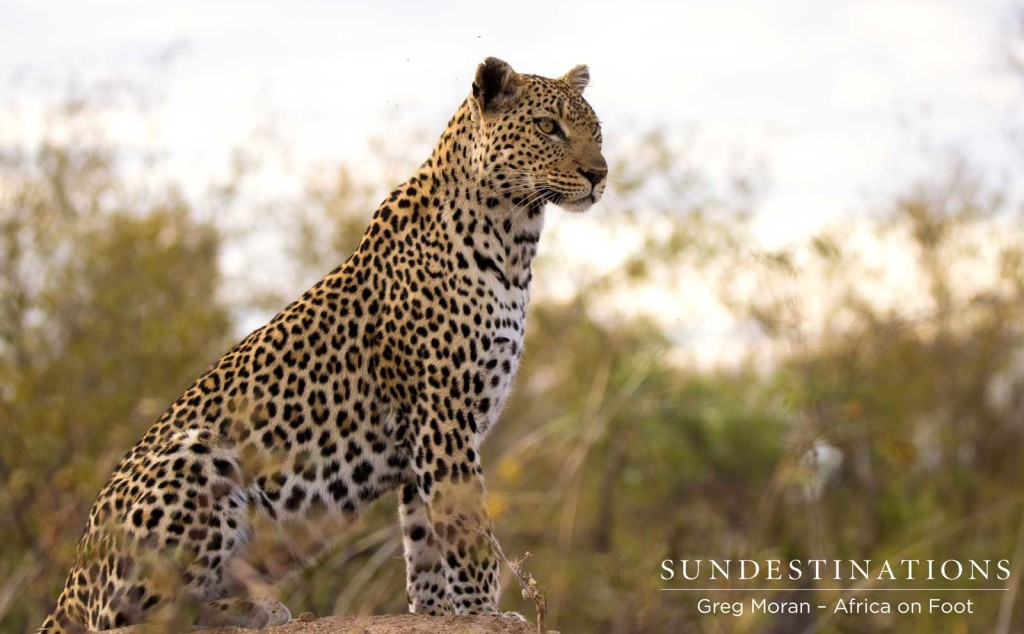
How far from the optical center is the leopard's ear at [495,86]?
8.89 meters

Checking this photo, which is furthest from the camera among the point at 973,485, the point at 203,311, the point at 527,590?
the point at 973,485

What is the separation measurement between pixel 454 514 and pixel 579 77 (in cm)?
354

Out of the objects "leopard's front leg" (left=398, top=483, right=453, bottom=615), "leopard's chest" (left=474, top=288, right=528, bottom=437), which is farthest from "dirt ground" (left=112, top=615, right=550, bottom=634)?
"leopard's chest" (left=474, top=288, right=528, bottom=437)

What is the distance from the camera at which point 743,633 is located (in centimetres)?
826

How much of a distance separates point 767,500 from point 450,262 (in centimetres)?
251

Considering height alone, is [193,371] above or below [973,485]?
above

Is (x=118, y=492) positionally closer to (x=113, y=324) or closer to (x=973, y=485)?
(x=113, y=324)

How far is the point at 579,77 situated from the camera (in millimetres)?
10055

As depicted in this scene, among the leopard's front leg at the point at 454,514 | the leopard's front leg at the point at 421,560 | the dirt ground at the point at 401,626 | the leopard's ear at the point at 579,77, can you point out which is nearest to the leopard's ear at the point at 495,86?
the leopard's ear at the point at 579,77

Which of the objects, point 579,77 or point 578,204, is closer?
point 578,204

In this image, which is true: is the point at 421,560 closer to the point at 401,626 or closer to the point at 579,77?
the point at 401,626

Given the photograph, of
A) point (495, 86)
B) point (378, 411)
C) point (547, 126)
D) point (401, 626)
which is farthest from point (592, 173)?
point (401, 626)

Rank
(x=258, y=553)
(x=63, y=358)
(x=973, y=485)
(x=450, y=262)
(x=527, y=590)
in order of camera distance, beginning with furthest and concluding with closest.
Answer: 1. (x=973, y=485)
2. (x=63, y=358)
3. (x=450, y=262)
4. (x=258, y=553)
5. (x=527, y=590)

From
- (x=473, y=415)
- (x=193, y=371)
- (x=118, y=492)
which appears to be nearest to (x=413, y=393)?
(x=473, y=415)
